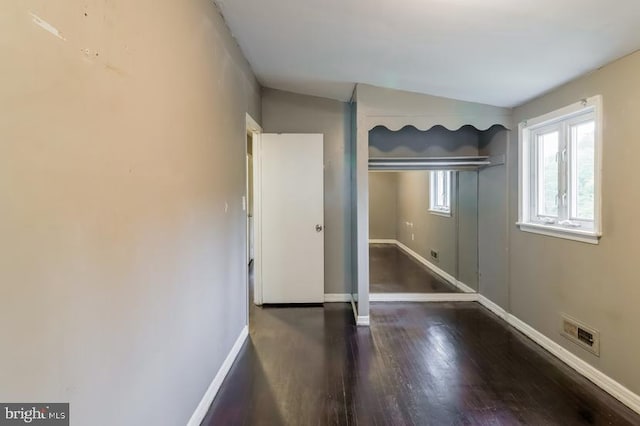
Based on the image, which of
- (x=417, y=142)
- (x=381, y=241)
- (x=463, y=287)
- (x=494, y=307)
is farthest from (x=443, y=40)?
(x=381, y=241)

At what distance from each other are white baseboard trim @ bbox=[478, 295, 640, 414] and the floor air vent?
Answer: 111 millimetres

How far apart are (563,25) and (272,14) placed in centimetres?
170

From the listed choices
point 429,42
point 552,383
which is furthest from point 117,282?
point 552,383

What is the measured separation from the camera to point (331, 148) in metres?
4.31

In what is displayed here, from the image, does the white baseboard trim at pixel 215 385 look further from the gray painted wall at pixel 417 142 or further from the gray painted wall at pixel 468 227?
the gray painted wall at pixel 468 227

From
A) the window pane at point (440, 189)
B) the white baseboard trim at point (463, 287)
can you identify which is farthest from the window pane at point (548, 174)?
the window pane at point (440, 189)

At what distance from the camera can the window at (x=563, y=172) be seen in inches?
98.8

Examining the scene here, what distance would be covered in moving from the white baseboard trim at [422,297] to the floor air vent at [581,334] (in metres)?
1.52

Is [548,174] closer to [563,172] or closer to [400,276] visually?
[563,172]

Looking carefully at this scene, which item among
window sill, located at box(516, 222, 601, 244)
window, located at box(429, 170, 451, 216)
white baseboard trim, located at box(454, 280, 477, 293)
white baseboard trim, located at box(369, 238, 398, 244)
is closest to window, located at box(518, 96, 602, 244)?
window sill, located at box(516, 222, 601, 244)

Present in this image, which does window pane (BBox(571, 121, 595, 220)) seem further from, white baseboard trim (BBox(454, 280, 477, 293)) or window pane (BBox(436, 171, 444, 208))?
window pane (BBox(436, 171, 444, 208))

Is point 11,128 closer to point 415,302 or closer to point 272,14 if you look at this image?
point 272,14

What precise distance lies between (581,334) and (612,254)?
2.16ft

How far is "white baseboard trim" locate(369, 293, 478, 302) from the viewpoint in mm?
4270
